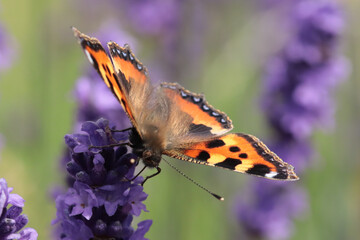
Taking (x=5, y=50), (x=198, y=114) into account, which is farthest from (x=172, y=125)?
(x=5, y=50)

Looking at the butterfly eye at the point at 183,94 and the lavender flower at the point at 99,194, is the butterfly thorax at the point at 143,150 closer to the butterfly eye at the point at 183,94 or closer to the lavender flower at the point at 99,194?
the lavender flower at the point at 99,194

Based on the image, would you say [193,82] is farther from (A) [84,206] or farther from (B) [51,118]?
(A) [84,206]

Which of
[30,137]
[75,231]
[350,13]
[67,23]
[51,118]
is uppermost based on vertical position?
[350,13]

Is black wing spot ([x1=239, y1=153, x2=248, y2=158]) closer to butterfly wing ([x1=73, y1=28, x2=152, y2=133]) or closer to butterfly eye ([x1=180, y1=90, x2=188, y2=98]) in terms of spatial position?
butterfly wing ([x1=73, y1=28, x2=152, y2=133])

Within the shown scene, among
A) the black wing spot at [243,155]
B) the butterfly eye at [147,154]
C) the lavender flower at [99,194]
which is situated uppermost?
the black wing spot at [243,155]

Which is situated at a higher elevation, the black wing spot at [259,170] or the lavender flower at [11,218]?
the black wing spot at [259,170]

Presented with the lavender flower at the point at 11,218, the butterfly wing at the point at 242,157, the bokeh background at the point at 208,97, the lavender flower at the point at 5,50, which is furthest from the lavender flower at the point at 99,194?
the lavender flower at the point at 5,50

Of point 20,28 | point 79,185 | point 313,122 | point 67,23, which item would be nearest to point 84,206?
point 79,185
